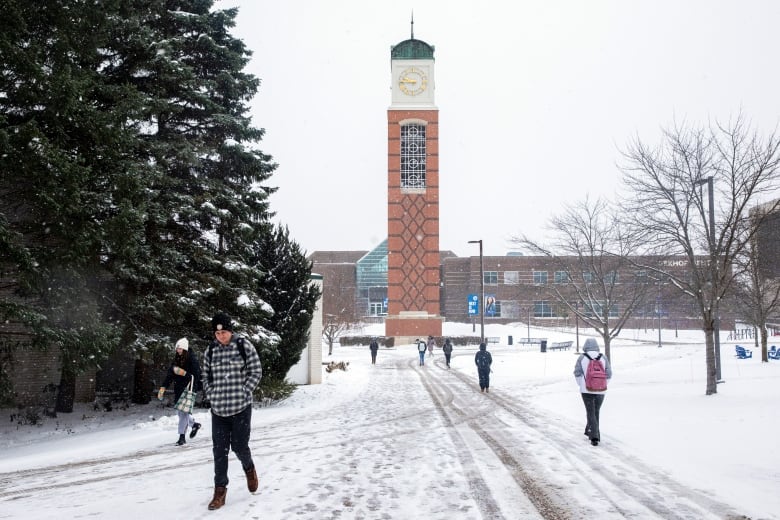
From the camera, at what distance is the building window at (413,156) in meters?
58.7

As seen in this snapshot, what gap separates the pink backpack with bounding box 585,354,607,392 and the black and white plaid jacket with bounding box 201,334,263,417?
552 cm

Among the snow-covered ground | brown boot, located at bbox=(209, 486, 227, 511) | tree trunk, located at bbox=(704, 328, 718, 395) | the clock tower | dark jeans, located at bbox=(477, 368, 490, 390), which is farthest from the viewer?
the clock tower

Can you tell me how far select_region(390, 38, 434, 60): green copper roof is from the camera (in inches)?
2404

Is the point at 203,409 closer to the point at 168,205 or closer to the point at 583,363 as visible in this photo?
the point at 168,205

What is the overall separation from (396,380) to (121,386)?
10.3 metres

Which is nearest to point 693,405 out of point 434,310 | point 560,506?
point 560,506

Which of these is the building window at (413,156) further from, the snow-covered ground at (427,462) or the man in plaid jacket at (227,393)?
the man in plaid jacket at (227,393)

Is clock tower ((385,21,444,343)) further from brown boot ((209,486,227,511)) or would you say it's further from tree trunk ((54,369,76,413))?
brown boot ((209,486,227,511))

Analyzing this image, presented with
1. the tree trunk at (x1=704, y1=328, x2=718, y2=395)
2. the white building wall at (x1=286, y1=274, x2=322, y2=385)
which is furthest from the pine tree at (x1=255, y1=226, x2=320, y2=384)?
the tree trunk at (x1=704, y1=328, x2=718, y2=395)

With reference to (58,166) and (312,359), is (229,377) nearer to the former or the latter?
(58,166)

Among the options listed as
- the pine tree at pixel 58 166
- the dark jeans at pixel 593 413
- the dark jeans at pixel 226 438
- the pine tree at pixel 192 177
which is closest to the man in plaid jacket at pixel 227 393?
the dark jeans at pixel 226 438

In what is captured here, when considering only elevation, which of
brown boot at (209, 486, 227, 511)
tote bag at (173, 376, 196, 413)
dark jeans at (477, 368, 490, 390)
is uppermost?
tote bag at (173, 376, 196, 413)

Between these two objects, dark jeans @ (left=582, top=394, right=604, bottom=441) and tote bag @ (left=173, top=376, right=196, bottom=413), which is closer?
dark jeans @ (left=582, top=394, right=604, bottom=441)

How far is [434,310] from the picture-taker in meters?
58.0
